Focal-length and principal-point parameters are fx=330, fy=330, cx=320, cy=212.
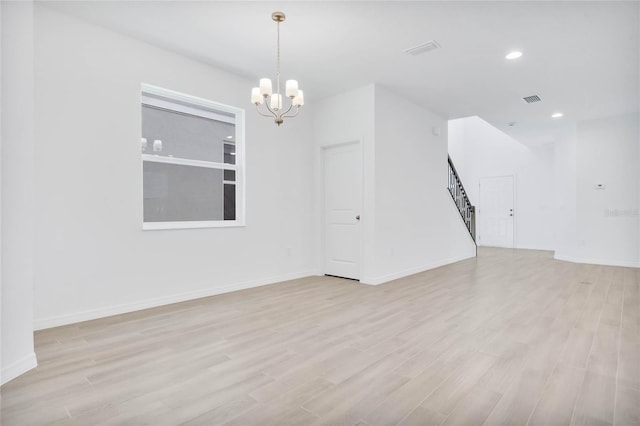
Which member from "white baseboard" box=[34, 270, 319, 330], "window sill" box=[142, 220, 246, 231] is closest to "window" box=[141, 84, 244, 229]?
"window sill" box=[142, 220, 246, 231]

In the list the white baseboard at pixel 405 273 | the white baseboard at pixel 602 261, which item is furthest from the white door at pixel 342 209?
the white baseboard at pixel 602 261

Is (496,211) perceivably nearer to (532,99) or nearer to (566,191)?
(566,191)

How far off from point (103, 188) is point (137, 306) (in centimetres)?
125

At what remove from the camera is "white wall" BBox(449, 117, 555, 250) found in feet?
28.1

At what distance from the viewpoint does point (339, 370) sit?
2.11 metres

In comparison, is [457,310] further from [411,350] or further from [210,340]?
[210,340]

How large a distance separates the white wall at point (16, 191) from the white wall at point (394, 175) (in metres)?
3.66

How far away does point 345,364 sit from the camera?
2.19m

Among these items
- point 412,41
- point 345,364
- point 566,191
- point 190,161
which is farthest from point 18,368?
point 566,191

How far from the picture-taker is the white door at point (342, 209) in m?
4.97

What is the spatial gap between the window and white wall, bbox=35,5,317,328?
197 mm

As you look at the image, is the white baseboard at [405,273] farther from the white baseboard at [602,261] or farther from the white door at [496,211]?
the white door at [496,211]

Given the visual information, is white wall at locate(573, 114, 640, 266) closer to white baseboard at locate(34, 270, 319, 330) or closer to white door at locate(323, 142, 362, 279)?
white door at locate(323, 142, 362, 279)

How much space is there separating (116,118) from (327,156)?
297 centimetres
